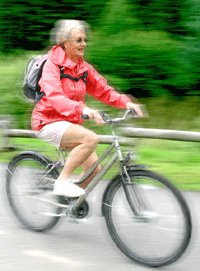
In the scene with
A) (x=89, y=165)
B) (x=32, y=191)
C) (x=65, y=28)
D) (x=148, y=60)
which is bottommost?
(x=148, y=60)

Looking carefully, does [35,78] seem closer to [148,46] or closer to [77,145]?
[77,145]

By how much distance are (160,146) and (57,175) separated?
185 inches

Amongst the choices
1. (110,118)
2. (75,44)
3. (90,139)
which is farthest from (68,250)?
(75,44)

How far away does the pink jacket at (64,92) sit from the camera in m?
5.98

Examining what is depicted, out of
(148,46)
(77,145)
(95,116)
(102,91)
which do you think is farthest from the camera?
(148,46)

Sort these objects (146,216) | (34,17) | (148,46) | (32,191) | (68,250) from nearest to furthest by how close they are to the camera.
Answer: (146,216), (68,250), (32,191), (148,46), (34,17)

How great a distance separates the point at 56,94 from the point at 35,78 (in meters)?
0.32

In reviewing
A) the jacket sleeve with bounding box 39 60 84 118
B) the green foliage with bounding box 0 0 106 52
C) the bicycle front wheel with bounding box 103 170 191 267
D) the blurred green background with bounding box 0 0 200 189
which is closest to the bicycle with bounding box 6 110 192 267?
the bicycle front wheel with bounding box 103 170 191 267

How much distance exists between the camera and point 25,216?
23.0 feet

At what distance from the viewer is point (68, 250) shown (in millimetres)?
6281

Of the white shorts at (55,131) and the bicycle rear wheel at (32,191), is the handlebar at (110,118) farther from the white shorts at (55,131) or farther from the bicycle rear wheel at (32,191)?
the bicycle rear wheel at (32,191)

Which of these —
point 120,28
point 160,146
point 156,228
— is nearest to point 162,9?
point 120,28

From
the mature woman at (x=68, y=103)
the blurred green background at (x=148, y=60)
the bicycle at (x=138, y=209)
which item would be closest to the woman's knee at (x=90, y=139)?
the mature woman at (x=68, y=103)

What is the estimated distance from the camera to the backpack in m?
6.21
